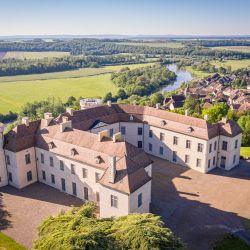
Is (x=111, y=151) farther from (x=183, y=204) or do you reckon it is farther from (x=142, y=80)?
(x=142, y=80)

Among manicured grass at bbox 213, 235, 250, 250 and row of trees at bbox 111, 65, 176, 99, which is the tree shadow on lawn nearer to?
manicured grass at bbox 213, 235, 250, 250

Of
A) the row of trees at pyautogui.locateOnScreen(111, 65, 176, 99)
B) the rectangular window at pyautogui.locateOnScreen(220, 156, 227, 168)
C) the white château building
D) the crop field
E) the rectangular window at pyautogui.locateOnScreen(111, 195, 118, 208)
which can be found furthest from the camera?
the row of trees at pyautogui.locateOnScreen(111, 65, 176, 99)

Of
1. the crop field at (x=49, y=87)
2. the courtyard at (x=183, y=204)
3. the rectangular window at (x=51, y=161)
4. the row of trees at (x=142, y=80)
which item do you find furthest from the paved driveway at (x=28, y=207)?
the row of trees at (x=142, y=80)

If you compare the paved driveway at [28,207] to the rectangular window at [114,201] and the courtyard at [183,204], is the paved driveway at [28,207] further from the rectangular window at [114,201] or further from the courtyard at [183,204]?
the rectangular window at [114,201]

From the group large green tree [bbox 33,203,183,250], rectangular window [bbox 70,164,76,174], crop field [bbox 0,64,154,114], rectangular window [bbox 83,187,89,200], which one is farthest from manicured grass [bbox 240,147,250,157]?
crop field [bbox 0,64,154,114]

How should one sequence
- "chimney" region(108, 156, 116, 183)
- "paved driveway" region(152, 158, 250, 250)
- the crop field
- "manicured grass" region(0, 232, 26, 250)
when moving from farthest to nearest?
the crop field
"paved driveway" region(152, 158, 250, 250)
"chimney" region(108, 156, 116, 183)
"manicured grass" region(0, 232, 26, 250)

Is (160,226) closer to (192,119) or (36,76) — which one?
(192,119)

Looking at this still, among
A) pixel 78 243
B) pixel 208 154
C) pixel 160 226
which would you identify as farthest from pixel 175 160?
pixel 78 243

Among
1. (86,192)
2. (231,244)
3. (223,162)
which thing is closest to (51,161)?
(86,192)
